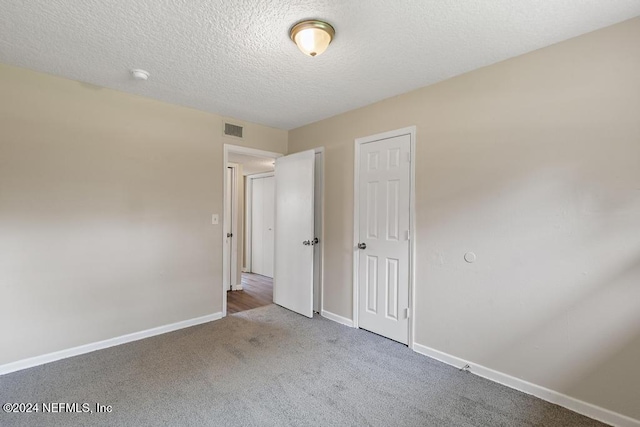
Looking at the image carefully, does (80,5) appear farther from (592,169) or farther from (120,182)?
(592,169)

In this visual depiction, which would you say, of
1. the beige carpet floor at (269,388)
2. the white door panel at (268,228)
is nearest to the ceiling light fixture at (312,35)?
the beige carpet floor at (269,388)

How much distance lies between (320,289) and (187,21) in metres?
2.99

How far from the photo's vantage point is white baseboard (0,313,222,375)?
2.37 m

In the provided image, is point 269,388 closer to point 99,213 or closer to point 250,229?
point 99,213

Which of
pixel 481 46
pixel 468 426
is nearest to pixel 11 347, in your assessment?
pixel 468 426

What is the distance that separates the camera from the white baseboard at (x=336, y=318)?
3.33 m

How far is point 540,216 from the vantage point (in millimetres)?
2061

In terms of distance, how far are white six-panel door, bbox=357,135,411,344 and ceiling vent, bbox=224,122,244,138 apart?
1578 millimetres

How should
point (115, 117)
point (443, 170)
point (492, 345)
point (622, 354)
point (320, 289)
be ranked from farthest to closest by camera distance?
point (320, 289) → point (115, 117) → point (443, 170) → point (492, 345) → point (622, 354)

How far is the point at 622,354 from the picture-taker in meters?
1.77

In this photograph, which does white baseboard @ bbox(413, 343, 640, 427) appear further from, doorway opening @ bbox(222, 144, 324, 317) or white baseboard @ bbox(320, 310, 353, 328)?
doorway opening @ bbox(222, 144, 324, 317)

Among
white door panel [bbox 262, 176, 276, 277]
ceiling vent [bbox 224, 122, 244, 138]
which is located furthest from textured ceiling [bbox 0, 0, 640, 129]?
white door panel [bbox 262, 176, 276, 277]

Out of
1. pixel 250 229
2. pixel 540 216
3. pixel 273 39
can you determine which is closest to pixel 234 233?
pixel 250 229

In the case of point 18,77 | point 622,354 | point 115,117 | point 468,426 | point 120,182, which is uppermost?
point 18,77
